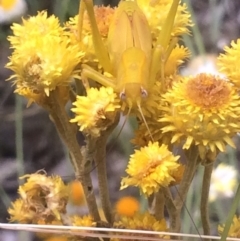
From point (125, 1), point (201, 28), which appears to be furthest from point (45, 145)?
point (125, 1)

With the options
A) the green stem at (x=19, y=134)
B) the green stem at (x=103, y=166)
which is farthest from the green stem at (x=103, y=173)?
the green stem at (x=19, y=134)

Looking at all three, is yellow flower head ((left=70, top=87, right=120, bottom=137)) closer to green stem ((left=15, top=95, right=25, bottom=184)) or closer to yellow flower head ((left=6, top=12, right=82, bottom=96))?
yellow flower head ((left=6, top=12, right=82, bottom=96))

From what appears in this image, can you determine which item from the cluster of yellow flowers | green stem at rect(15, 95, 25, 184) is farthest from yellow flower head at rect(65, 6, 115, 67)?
green stem at rect(15, 95, 25, 184)

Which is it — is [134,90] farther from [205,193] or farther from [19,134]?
[19,134]

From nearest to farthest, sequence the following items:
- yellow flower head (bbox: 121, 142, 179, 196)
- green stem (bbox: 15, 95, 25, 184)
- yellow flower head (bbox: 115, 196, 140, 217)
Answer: yellow flower head (bbox: 121, 142, 179, 196), yellow flower head (bbox: 115, 196, 140, 217), green stem (bbox: 15, 95, 25, 184)

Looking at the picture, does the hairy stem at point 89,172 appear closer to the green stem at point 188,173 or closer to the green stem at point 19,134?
the green stem at point 188,173

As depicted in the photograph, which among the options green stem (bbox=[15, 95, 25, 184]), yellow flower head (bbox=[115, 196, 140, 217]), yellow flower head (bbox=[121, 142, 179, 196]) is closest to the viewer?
yellow flower head (bbox=[121, 142, 179, 196])

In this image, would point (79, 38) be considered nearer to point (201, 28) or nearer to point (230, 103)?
point (230, 103)
